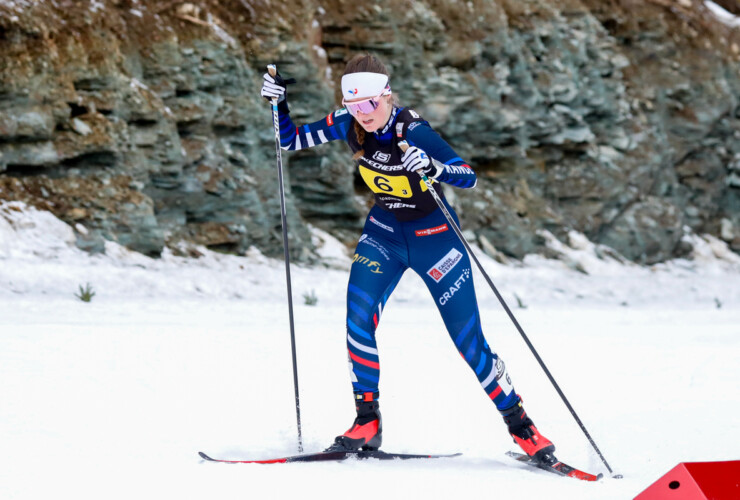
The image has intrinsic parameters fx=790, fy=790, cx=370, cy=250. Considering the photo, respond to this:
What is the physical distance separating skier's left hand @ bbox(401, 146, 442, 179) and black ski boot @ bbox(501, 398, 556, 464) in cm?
129

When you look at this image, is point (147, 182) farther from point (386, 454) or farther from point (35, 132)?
point (386, 454)

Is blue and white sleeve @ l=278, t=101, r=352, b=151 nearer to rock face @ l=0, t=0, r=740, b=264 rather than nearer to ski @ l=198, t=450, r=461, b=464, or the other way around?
ski @ l=198, t=450, r=461, b=464

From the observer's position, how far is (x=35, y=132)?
9719 mm

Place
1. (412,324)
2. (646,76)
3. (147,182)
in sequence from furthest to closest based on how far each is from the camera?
(646,76)
(147,182)
(412,324)

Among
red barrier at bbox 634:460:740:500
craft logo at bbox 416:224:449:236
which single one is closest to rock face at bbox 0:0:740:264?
craft logo at bbox 416:224:449:236

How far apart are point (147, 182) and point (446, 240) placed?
758cm

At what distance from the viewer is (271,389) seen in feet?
16.7

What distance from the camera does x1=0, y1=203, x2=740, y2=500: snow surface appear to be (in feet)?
11.2

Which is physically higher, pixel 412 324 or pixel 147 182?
pixel 147 182

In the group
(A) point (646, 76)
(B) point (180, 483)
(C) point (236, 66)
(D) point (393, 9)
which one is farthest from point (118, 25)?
(A) point (646, 76)

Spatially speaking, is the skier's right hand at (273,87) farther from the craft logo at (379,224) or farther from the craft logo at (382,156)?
the craft logo at (379,224)

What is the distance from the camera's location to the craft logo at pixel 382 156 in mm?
4039

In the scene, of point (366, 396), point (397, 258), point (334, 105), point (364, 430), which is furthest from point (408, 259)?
point (334, 105)

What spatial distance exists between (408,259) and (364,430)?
2.95ft
